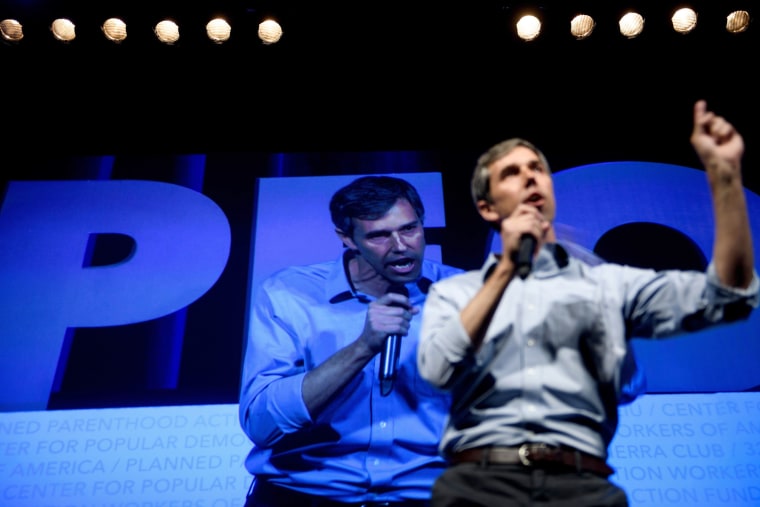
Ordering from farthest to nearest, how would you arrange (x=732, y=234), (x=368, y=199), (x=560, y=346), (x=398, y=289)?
(x=368, y=199) < (x=398, y=289) < (x=560, y=346) < (x=732, y=234)

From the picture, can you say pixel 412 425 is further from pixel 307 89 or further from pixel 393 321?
pixel 307 89

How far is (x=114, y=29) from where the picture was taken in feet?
11.5

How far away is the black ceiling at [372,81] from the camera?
3520 mm

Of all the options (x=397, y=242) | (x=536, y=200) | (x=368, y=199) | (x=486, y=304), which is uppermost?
(x=368, y=199)

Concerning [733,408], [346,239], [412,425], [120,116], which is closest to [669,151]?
[733,408]

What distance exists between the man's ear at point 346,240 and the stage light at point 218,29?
3.88ft

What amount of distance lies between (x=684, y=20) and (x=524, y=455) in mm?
2927

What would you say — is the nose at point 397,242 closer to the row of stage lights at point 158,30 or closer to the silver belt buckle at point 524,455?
the row of stage lights at point 158,30

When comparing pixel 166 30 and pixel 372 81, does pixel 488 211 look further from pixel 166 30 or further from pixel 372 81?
pixel 166 30

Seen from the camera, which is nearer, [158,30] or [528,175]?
[528,175]

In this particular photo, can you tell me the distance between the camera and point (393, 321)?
9.16ft

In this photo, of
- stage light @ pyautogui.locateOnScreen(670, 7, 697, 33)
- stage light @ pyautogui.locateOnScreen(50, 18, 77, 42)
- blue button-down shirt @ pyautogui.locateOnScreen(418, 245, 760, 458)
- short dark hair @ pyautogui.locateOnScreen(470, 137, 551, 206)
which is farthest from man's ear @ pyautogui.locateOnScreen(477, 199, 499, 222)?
stage light @ pyautogui.locateOnScreen(50, 18, 77, 42)

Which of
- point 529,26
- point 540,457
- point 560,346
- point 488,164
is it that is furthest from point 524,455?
point 529,26

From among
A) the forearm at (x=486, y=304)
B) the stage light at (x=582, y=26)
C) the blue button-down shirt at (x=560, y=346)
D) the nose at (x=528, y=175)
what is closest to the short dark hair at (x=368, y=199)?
the stage light at (x=582, y=26)
